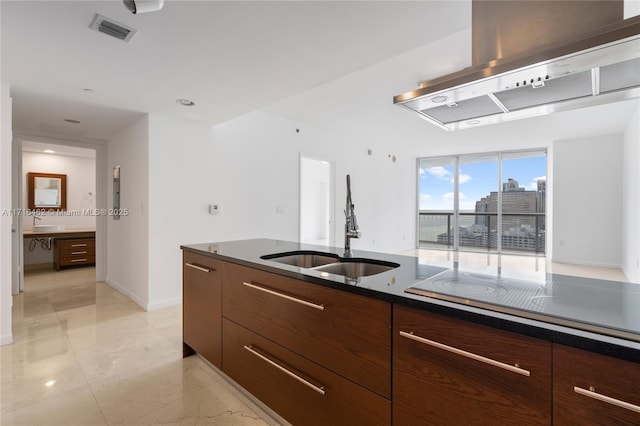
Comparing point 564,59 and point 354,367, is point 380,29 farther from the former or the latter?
point 354,367

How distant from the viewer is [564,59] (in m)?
1.11

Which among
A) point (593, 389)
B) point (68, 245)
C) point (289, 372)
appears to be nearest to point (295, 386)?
point (289, 372)

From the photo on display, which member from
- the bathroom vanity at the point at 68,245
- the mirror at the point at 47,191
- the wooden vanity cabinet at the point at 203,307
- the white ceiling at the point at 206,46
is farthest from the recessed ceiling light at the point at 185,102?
the mirror at the point at 47,191

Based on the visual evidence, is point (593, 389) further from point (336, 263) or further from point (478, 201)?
point (478, 201)

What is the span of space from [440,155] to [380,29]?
7.22m

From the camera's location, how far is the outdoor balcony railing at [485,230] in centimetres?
741

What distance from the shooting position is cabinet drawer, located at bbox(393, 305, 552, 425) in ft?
2.56

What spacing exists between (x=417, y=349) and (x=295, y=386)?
0.71 meters

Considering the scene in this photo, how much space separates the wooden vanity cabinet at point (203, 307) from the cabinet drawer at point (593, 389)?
1714mm

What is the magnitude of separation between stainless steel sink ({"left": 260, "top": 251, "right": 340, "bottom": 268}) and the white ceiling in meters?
1.40

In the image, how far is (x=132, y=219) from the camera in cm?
397

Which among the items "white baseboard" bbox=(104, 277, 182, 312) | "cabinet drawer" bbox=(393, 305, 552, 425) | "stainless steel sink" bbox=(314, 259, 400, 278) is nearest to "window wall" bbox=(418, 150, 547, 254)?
"white baseboard" bbox=(104, 277, 182, 312)

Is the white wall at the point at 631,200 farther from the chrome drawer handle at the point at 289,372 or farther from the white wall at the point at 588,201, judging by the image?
the chrome drawer handle at the point at 289,372

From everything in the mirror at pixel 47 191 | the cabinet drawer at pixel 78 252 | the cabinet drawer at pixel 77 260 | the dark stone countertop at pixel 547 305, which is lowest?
the cabinet drawer at pixel 77 260
